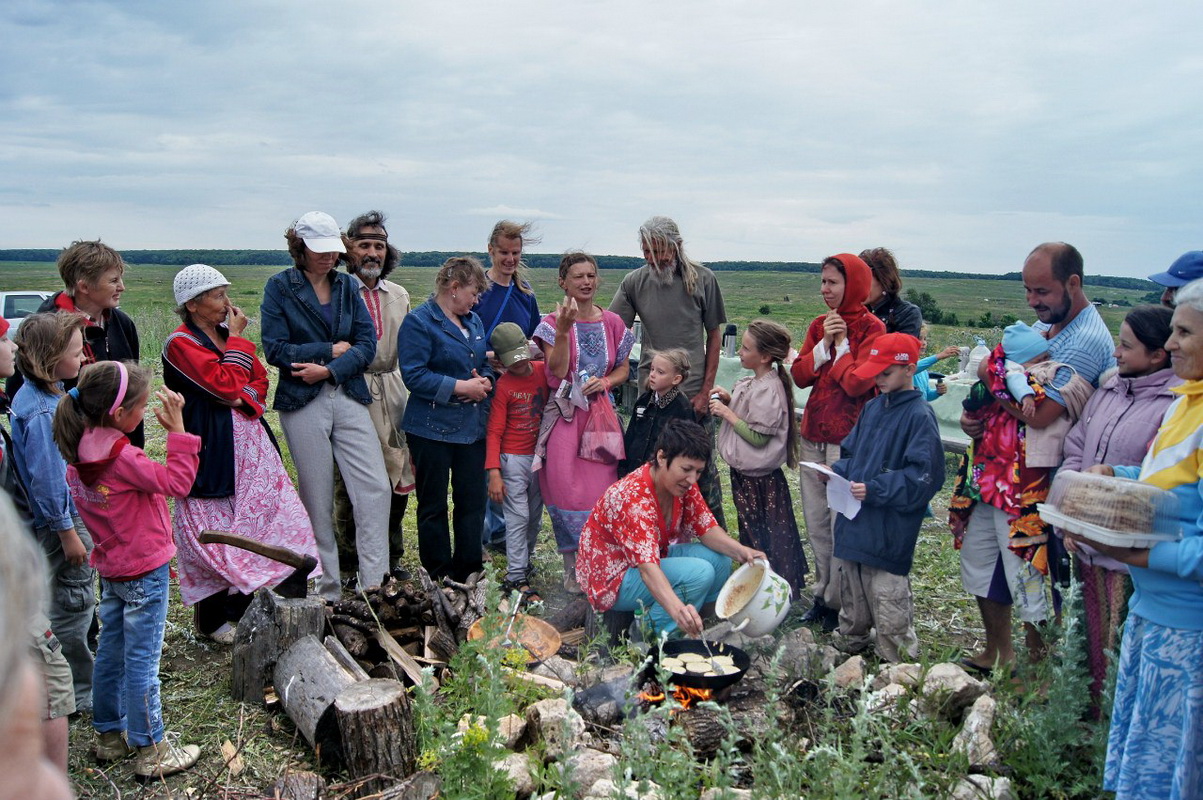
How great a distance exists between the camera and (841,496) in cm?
429

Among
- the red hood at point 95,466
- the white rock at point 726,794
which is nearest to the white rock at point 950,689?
the white rock at point 726,794

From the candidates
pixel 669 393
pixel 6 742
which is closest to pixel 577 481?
pixel 669 393

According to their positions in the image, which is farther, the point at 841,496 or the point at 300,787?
the point at 841,496

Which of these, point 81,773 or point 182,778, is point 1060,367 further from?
point 81,773

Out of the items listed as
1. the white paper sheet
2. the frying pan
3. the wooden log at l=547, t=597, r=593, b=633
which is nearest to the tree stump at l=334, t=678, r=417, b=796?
the frying pan

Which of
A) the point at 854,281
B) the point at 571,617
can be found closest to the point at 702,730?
the point at 571,617

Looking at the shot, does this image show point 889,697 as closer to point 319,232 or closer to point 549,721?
point 549,721

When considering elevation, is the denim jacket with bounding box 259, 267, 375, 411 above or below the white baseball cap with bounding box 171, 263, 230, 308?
below

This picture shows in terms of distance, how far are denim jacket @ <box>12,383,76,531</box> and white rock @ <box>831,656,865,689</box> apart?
328cm

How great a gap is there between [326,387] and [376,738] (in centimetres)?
222

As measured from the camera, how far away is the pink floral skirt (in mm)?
4410

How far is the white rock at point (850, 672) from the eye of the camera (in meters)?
3.87

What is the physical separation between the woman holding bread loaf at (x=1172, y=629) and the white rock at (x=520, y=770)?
1.85m

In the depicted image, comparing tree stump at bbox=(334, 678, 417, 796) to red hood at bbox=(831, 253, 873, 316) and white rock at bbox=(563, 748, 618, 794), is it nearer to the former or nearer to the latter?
white rock at bbox=(563, 748, 618, 794)
